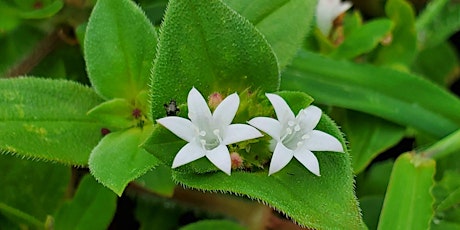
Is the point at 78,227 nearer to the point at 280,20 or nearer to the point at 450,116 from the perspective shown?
the point at 280,20

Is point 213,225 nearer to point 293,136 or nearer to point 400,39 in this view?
point 293,136

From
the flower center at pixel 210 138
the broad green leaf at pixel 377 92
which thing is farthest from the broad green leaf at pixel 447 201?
the flower center at pixel 210 138

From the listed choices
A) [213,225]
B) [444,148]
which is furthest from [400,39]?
[213,225]

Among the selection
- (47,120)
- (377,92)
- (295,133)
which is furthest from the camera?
(377,92)

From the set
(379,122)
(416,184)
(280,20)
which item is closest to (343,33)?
(379,122)

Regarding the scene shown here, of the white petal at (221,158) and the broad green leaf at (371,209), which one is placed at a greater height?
the white petal at (221,158)

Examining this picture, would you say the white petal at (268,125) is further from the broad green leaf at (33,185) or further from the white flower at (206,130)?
the broad green leaf at (33,185)
